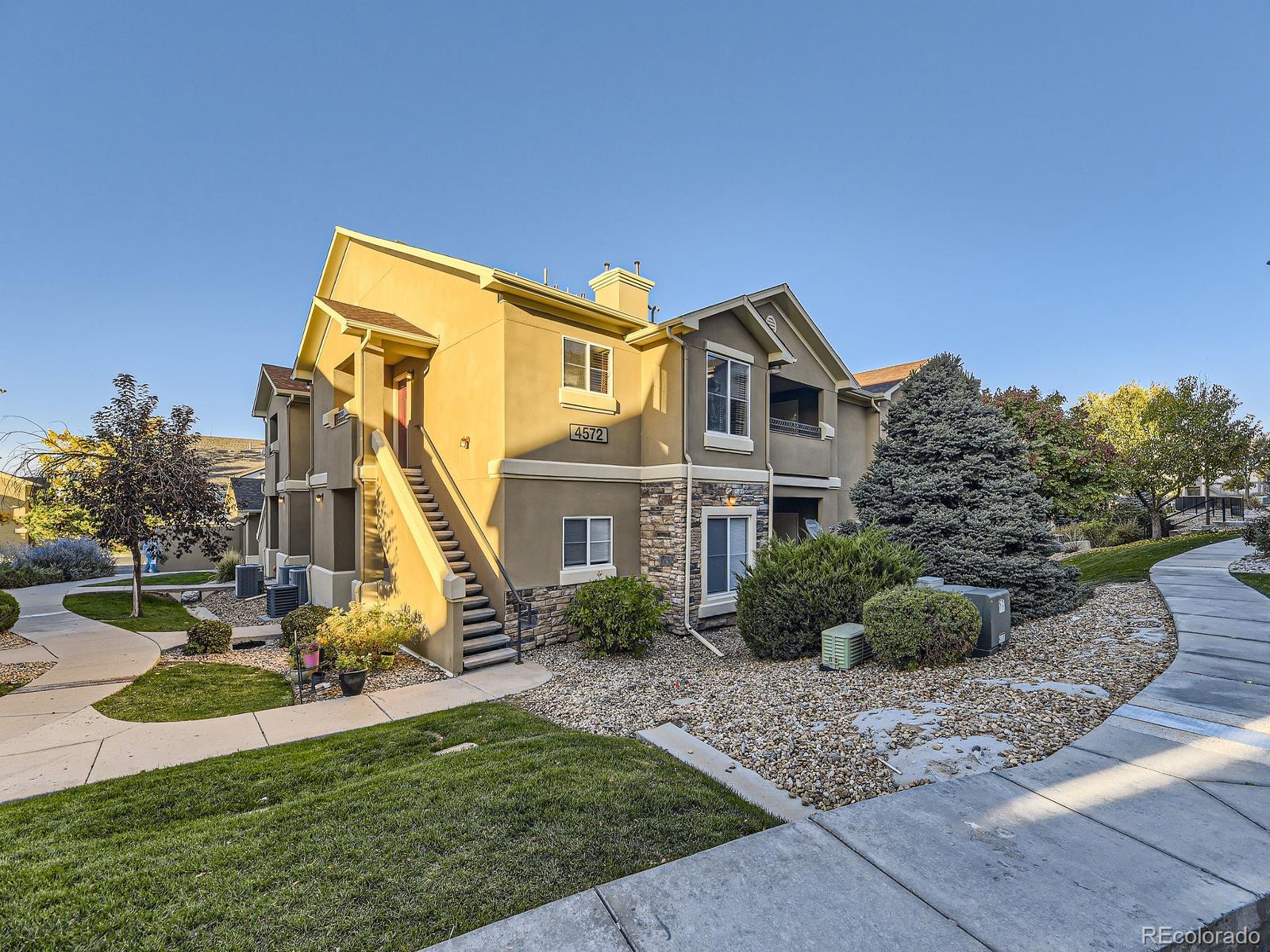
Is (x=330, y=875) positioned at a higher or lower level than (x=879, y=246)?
lower

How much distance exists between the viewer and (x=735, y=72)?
13547 mm

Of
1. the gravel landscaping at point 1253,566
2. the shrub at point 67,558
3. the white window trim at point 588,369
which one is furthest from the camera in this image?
the shrub at point 67,558

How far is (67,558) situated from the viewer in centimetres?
2127

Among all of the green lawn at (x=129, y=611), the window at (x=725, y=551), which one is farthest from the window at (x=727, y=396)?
the green lawn at (x=129, y=611)

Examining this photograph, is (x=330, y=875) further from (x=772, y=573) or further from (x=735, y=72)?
(x=735, y=72)

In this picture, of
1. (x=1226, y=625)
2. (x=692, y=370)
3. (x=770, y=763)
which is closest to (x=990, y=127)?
(x=692, y=370)

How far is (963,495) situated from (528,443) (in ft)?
27.5

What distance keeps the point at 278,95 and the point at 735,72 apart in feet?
36.1

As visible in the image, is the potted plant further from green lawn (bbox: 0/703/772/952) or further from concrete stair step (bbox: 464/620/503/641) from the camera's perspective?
green lawn (bbox: 0/703/772/952)

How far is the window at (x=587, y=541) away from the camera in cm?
1152

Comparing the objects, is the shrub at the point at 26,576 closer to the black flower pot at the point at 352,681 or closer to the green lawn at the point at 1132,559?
the black flower pot at the point at 352,681

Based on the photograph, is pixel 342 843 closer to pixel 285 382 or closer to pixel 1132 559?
pixel 285 382

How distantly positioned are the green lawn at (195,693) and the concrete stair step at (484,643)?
106 inches

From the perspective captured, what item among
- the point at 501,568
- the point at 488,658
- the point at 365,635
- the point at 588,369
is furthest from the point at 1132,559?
the point at 365,635
